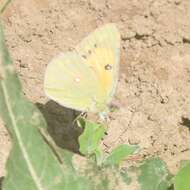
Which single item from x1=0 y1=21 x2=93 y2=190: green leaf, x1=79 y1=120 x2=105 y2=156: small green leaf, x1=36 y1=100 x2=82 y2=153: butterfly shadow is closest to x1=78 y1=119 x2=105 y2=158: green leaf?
x1=79 y1=120 x2=105 y2=156: small green leaf

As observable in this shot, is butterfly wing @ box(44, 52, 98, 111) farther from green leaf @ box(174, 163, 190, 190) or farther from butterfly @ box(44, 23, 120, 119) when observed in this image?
green leaf @ box(174, 163, 190, 190)

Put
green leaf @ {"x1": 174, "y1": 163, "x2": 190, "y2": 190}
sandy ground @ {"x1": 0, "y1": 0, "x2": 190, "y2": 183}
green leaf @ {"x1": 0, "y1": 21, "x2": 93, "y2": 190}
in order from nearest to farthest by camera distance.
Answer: green leaf @ {"x1": 0, "y1": 21, "x2": 93, "y2": 190} < green leaf @ {"x1": 174, "y1": 163, "x2": 190, "y2": 190} < sandy ground @ {"x1": 0, "y1": 0, "x2": 190, "y2": 183}

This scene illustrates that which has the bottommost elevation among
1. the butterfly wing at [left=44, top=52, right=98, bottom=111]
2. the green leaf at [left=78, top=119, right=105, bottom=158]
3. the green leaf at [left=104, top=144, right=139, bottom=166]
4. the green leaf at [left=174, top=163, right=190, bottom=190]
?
the green leaf at [left=174, top=163, right=190, bottom=190]

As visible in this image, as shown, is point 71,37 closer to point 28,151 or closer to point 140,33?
point 140,33

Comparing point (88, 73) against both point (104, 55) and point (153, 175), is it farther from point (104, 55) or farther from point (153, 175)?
point (153, 175)

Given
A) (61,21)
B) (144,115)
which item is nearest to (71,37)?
(61,21)

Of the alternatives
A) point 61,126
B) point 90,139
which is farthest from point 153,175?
point 61,126
